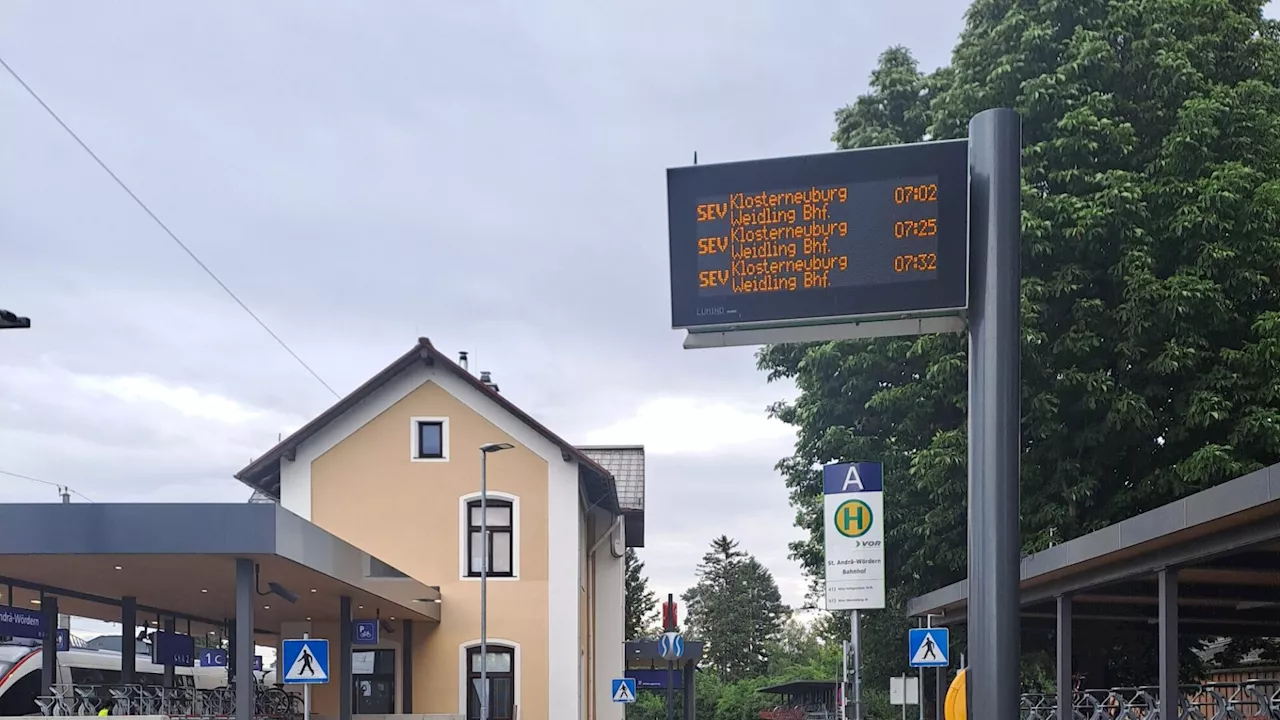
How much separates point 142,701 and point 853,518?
12.2m

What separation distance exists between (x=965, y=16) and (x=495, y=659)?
1774cm

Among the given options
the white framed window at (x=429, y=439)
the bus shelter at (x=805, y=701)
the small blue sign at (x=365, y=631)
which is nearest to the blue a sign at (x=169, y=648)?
the small blue sign at (x=365, y=631)

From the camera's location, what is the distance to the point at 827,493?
A: 16.1m

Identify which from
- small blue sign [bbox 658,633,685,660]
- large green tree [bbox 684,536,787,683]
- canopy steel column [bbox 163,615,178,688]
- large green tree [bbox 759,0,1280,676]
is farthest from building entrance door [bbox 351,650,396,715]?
large green tree [bbox 684,536,787,683]

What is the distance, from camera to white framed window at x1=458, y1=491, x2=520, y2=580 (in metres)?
35.1

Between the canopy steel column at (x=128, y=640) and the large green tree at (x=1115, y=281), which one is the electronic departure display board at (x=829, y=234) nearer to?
the canopy steel column at (x=128, y=640)

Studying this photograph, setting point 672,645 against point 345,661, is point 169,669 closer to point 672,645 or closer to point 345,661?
point 345,661

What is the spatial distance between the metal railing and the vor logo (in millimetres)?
10803

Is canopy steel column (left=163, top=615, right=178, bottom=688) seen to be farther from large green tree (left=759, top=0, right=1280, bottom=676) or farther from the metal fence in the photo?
the metal fence

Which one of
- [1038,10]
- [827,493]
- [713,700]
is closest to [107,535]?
[827,493]

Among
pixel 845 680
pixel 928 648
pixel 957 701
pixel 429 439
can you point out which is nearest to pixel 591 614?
pixel 429 439

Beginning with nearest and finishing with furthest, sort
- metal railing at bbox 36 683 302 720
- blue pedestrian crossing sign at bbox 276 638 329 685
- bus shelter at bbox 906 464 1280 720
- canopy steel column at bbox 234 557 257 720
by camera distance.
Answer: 1. bus shelter at bbox 906 464 1280 720
2. canopy steel column at bbox 234 557 257 720
3. blue pedestrian crossing sign at bbox 276 638 329 685
4. metal railing at bbox 36 683 302 720

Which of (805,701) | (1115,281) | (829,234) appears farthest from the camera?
(805,701)

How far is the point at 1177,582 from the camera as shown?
14.9 meters
